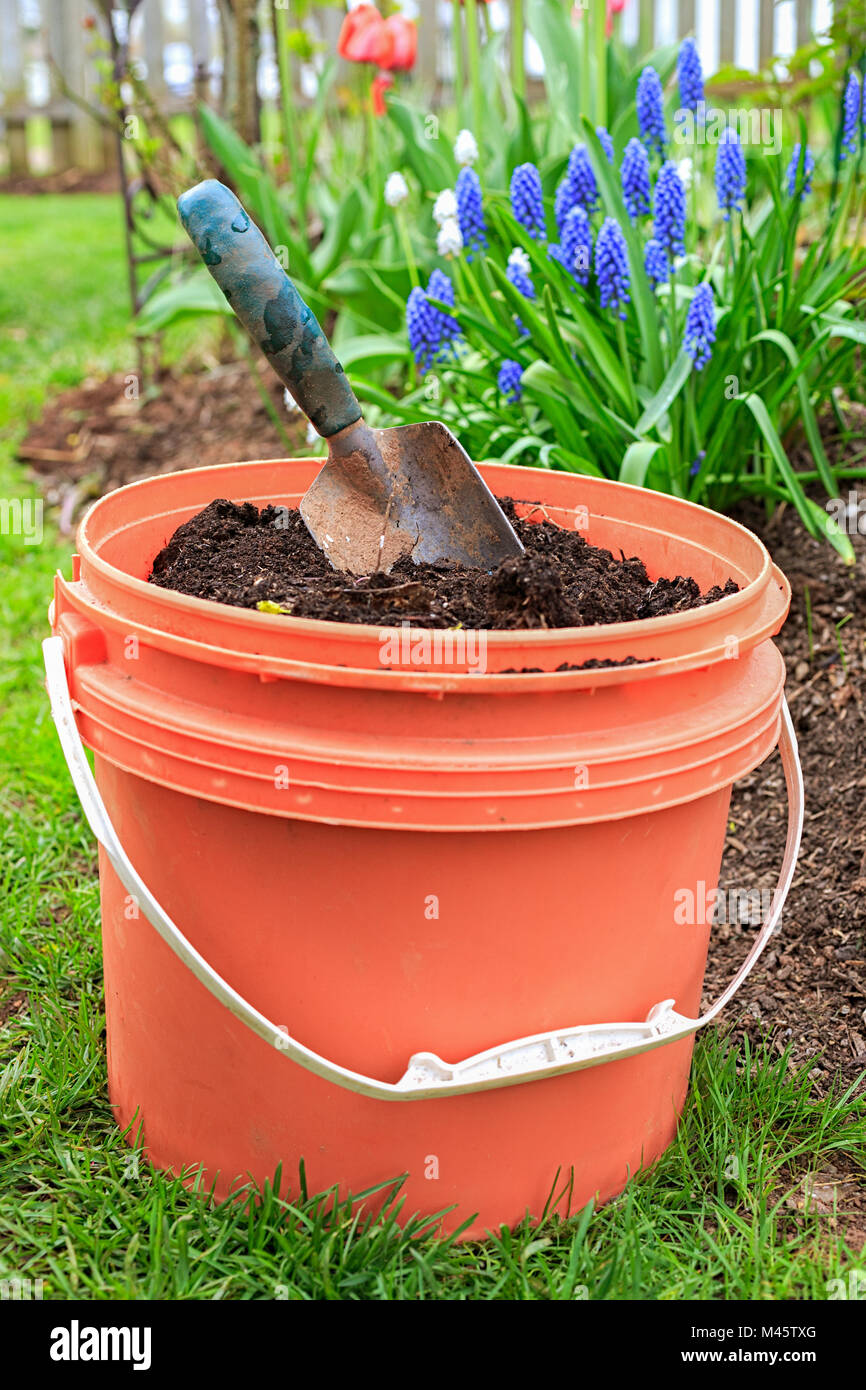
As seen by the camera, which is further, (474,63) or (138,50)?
(138,50)

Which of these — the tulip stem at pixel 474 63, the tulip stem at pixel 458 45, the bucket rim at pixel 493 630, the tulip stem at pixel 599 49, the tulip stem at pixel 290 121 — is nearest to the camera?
the bucket rim at pixel 493 630

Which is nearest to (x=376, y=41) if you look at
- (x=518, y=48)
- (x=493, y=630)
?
(x=518, y=48)

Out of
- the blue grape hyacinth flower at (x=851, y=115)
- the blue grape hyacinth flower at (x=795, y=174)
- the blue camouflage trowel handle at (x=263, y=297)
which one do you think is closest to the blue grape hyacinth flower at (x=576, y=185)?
the blue grape hyacinth flower at (x=795, y=174)

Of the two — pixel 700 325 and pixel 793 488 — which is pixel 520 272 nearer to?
pixel 700 325

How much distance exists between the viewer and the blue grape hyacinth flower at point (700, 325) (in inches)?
73.5

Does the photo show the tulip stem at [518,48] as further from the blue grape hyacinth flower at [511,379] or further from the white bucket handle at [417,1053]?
the white bucket handle at [417,1053]

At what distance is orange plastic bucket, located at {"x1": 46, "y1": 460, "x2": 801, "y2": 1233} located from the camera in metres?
1.04

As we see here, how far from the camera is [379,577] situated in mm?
1286

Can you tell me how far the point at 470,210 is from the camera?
204 centimetres

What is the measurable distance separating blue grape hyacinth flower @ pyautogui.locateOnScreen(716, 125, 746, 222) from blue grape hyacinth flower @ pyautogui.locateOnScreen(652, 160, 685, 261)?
0.30 ft

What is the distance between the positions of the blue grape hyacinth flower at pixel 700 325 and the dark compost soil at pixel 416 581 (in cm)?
51

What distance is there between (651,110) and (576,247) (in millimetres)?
303

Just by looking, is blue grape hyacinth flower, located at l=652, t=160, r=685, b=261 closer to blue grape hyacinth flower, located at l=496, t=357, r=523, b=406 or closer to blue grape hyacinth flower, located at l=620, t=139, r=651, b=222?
blue grape hyacinth flower, located at l=620, t=139, r=651, b=222

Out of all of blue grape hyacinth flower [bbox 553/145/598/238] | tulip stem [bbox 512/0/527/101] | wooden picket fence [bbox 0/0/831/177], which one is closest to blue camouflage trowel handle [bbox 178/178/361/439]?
blue grape hyacinth flower [bbox 553/145/598/238]
